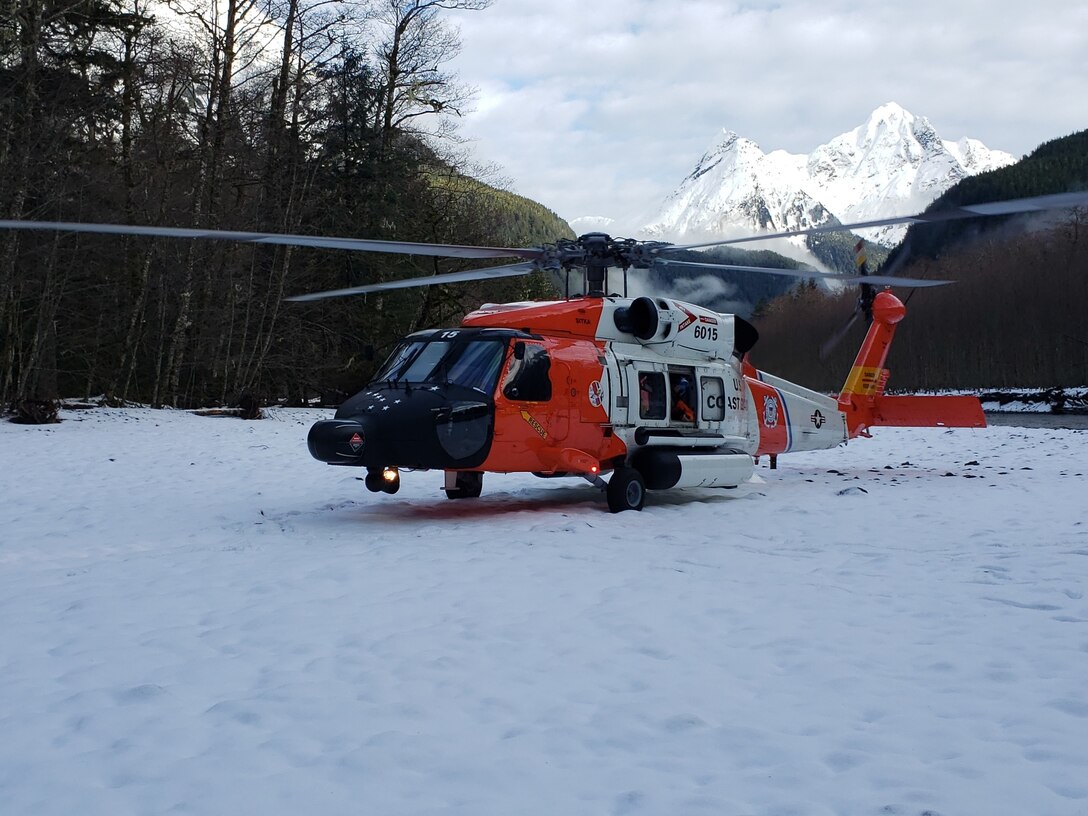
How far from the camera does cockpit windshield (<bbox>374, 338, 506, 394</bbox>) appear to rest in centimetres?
873

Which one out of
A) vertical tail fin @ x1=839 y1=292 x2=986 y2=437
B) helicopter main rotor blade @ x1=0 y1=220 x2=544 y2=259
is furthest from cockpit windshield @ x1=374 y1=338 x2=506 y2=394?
vertical tail fin @ x1=839 y1=292 x2=986 y2=437

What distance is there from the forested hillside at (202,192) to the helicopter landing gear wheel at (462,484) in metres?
8.18

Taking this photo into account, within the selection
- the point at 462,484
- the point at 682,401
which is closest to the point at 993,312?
the point at 682,401

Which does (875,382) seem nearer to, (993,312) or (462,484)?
(462,484)

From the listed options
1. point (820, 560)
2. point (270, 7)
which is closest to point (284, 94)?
point (270, 7)

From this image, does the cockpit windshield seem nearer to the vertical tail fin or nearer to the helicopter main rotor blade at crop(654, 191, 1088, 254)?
the helicopter main rotor blade at crop(654, 191, 1088, 254)

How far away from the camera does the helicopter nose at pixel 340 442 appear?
784 cm

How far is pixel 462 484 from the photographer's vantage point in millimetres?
10242

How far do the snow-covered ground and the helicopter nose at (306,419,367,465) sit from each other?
2.35ft

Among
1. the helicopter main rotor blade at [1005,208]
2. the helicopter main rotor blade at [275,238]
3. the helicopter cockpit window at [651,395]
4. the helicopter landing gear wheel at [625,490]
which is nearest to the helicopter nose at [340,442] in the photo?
the helicopter main rotor blade at [275,238]

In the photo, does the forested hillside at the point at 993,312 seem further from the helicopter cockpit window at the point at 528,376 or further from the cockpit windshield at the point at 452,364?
the cockpit windshield at the point at 452,364

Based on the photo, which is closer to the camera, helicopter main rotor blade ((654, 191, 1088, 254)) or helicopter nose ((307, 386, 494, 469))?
helicopter main rotor blade ((654, 191, 1088, 254))

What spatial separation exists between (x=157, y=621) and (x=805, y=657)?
146 inches

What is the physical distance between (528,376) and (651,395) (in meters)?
1.99
